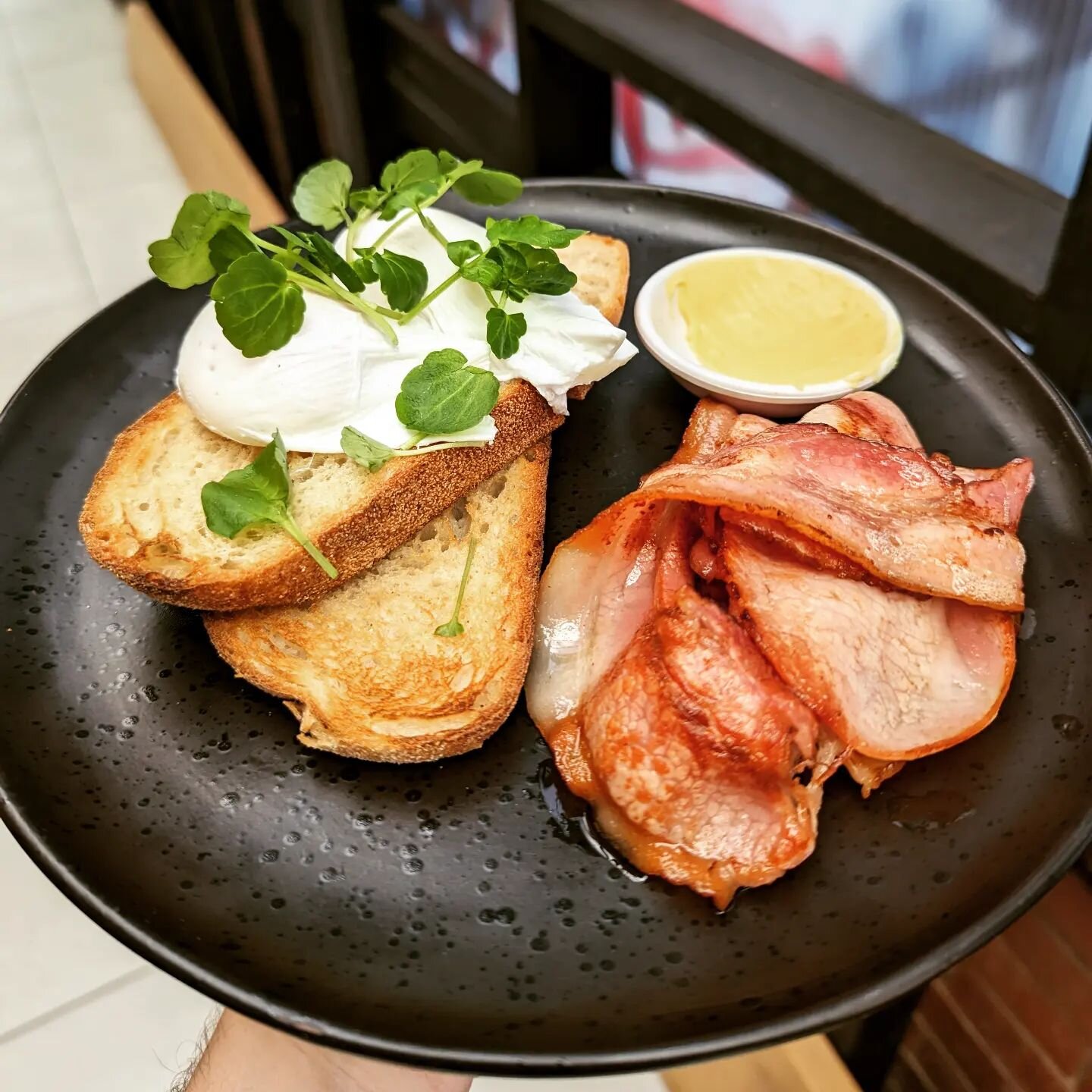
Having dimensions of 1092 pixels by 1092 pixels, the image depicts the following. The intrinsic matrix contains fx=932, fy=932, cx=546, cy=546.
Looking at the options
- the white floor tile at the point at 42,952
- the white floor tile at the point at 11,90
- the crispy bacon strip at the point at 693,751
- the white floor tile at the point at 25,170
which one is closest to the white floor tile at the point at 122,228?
the white floor tile at the point at 25,170

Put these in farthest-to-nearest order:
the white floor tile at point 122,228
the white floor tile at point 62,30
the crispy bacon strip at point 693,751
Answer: the white floor tile at point 62,30, the white floor tile at point 122,228, the crispy bacon strip at point 693,751

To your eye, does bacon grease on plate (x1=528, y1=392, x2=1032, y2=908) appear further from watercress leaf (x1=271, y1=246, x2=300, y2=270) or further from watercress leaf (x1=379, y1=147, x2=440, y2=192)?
watercress leaf (x1=379, y1=147, x2=440, y2=192)

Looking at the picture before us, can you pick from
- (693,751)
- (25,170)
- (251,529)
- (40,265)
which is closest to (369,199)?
(251,529)

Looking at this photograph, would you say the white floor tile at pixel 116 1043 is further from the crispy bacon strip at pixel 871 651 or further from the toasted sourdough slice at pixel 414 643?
the crispy bacon strip at pixel 871 651

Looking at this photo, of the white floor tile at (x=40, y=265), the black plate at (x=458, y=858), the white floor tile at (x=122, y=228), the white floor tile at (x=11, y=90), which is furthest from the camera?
the white floor tile at (x=11, y=90)

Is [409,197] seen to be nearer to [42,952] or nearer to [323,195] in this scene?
[323,195]

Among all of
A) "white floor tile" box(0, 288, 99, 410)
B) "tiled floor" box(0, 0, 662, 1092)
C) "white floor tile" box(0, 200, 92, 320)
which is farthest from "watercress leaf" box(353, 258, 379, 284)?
"white floor tile" box(0, 200, 92, 320)
